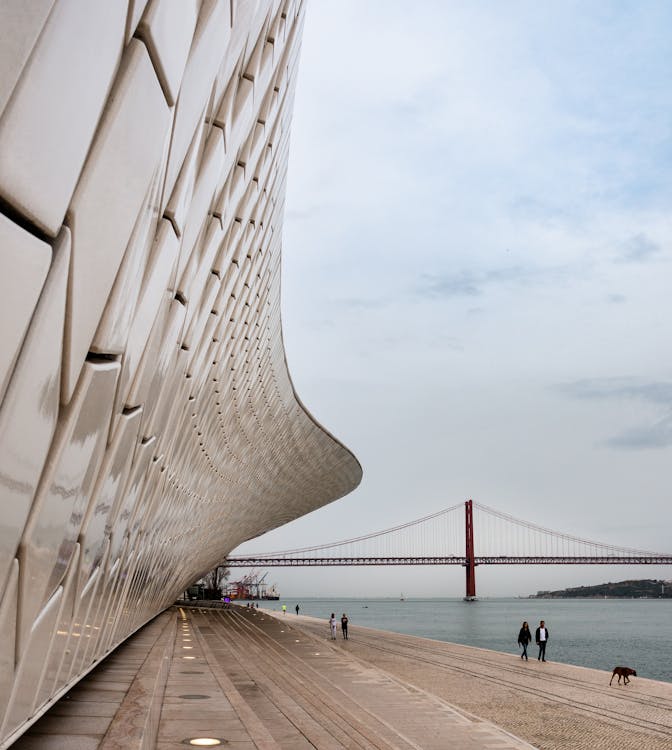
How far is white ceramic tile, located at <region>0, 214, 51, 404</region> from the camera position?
2100 mm

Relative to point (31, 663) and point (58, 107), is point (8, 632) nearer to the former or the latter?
point (31, 663)

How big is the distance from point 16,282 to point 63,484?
1704 millimetres

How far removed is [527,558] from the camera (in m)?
92.9

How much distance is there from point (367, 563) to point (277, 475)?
2521 inches

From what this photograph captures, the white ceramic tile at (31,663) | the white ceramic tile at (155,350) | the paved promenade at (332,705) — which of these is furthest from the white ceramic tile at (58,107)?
the paved promenade at (332,705)

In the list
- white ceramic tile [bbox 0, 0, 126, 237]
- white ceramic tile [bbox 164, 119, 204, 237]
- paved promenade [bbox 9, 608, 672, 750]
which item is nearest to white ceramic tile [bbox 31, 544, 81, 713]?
paved promenade [bbox 9, 608, 672, 750]

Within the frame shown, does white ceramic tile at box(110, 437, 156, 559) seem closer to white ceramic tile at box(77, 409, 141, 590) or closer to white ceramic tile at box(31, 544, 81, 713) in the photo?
white ceramic tile at box(77, 409, 141, 590)

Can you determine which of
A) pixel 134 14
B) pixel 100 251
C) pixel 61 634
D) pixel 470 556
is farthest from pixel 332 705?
pixel 470 556

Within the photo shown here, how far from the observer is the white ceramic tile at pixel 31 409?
2455 millimetres

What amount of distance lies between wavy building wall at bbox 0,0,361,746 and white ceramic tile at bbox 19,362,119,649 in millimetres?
15

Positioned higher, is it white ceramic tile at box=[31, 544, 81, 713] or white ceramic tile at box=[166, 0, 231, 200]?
white ceramic tile at box=[166, 0, 231, 200]

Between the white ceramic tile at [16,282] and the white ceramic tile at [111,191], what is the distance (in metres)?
0.26

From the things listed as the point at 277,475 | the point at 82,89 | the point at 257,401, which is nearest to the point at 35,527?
the point at 82,89

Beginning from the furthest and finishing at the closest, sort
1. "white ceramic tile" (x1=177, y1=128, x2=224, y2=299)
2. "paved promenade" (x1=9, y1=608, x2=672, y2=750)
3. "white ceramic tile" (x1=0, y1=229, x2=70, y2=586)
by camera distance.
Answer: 1. "paved promenade" (x1=9, y1=608, x2=672, y2=750)
2. "white ceramic tile" (x1=177, y1=128, x2=224, y2=299)
3. "white ceramic tile" (x1=0, y1=229, x2=70, y2=586)
